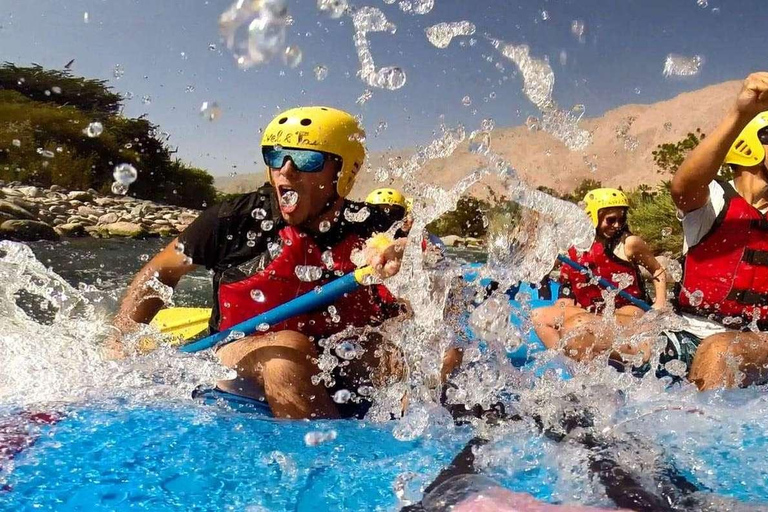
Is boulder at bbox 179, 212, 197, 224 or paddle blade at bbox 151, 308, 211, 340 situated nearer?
paddle blade at bbox 151, 308, 211, 340

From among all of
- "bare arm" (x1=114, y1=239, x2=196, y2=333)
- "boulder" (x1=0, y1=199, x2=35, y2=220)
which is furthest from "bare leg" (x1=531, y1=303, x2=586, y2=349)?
"boulder" (x1=0, y1=199, x2=35, y2=220)

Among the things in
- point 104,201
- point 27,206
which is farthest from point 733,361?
point 104,201

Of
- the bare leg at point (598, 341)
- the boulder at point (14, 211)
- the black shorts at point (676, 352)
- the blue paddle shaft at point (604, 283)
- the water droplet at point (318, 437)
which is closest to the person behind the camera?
the water droplet at point (318, 437)

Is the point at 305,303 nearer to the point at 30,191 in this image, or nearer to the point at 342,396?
the point at 342,396

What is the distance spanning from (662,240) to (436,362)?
10.3 m

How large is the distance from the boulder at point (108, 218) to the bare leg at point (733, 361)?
1897 cm

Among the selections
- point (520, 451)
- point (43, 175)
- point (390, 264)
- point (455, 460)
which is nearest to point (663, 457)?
point (520, 451)

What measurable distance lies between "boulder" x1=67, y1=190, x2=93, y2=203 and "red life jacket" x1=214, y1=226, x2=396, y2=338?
20.7m

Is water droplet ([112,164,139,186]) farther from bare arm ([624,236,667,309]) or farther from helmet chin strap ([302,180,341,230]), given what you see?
bare arm ([624,236,667,309])

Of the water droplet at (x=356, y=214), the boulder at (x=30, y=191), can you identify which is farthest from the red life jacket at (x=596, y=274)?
the boulder at (x=30, y=191)

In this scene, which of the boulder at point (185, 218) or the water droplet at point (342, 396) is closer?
the water droplet at point (342, 396)

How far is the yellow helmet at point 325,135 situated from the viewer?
2.85 meters

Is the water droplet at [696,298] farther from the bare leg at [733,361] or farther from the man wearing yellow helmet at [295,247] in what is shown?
the man wearing yellow helmet at [295,247]

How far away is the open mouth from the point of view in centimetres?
290
